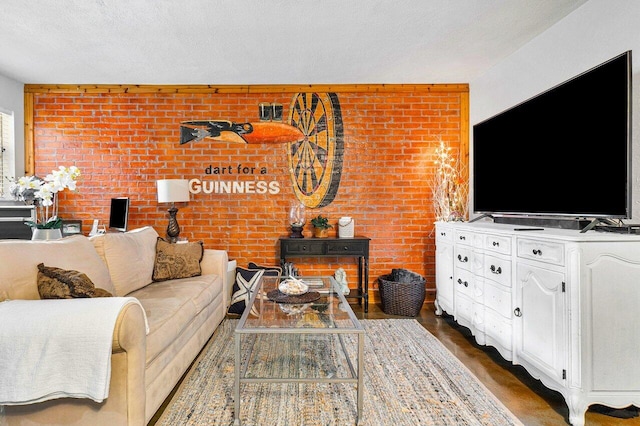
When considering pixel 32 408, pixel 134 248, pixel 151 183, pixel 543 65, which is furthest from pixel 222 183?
pixel 543 65

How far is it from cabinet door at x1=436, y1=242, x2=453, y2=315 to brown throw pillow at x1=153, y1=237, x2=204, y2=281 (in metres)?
2.34

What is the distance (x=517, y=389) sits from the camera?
7.32ft

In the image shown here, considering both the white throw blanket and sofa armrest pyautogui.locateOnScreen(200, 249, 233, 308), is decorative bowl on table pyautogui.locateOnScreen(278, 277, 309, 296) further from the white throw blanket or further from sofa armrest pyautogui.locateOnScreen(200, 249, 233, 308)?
the white throw blanket

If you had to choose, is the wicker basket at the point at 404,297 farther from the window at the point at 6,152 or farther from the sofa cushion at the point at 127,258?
the window at the point at 6,152

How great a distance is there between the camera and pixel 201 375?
2348 mm

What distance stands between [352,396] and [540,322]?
1195 millimetres

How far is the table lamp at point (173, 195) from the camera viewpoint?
3801mm

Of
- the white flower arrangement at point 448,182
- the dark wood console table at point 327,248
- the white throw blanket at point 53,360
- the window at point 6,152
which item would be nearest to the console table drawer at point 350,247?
the dark wood console table at point 327,248

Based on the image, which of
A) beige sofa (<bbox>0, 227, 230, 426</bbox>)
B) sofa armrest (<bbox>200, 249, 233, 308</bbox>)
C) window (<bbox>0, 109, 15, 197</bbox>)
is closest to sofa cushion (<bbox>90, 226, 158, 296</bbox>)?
beige sofa (<bbox>0, 227, 230, 426</bbox>)

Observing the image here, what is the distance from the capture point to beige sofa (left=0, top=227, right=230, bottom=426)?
1.56 m

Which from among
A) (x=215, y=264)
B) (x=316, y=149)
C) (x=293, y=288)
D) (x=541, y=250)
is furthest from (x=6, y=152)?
(x=541, y=250)

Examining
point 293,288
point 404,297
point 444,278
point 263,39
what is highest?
point 263,39

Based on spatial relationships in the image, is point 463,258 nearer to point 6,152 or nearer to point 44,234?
Answer: point 44,234

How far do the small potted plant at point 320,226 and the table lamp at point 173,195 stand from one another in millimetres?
1437
